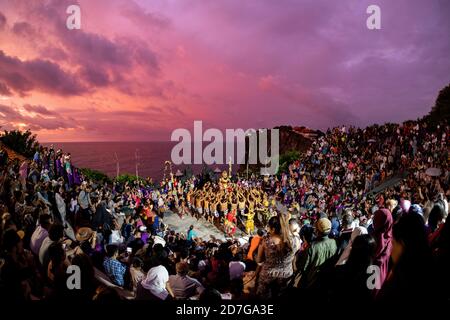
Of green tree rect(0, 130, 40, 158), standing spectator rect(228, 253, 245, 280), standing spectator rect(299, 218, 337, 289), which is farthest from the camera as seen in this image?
green tree rect(0, 130, 40, 158)

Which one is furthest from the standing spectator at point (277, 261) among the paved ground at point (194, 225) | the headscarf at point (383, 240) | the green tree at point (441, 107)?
the green tree at point (441, 107)

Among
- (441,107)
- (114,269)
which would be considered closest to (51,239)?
(114,269)

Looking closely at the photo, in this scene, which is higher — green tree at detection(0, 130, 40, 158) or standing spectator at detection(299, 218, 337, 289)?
green tree at detection(0, 130, 40, 158)

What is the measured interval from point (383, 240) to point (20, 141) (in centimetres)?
3211

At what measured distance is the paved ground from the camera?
55.7 ft

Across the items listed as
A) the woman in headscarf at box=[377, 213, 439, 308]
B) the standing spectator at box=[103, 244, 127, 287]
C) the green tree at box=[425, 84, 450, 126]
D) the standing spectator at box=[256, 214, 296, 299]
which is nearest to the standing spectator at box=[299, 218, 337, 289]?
the standing spectator at box=[256, 214, 296, 299]

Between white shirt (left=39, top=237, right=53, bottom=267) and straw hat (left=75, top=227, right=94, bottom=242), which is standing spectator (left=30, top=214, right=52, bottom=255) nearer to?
white shirt (left=39, top=237, right=53, bottom=267)

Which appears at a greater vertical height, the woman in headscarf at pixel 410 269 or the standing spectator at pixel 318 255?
the woman in headscarf at pixel 410 269

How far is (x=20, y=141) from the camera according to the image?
27781 mm

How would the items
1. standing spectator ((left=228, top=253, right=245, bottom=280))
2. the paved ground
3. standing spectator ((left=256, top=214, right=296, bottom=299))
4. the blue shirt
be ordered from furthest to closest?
the paved ground, standing spectator ((left=228, top=253, right=245, bottom=280)), the blue shirt, standing spectator ((left=256, top=214, right=296, bottom=299))

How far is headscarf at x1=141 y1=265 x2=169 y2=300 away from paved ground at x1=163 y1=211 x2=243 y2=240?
487 inches

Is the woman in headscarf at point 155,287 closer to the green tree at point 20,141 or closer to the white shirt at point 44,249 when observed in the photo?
the white shirt at point 44,249

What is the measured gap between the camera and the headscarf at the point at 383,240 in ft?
11.0

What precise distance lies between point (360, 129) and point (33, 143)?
29647mm
